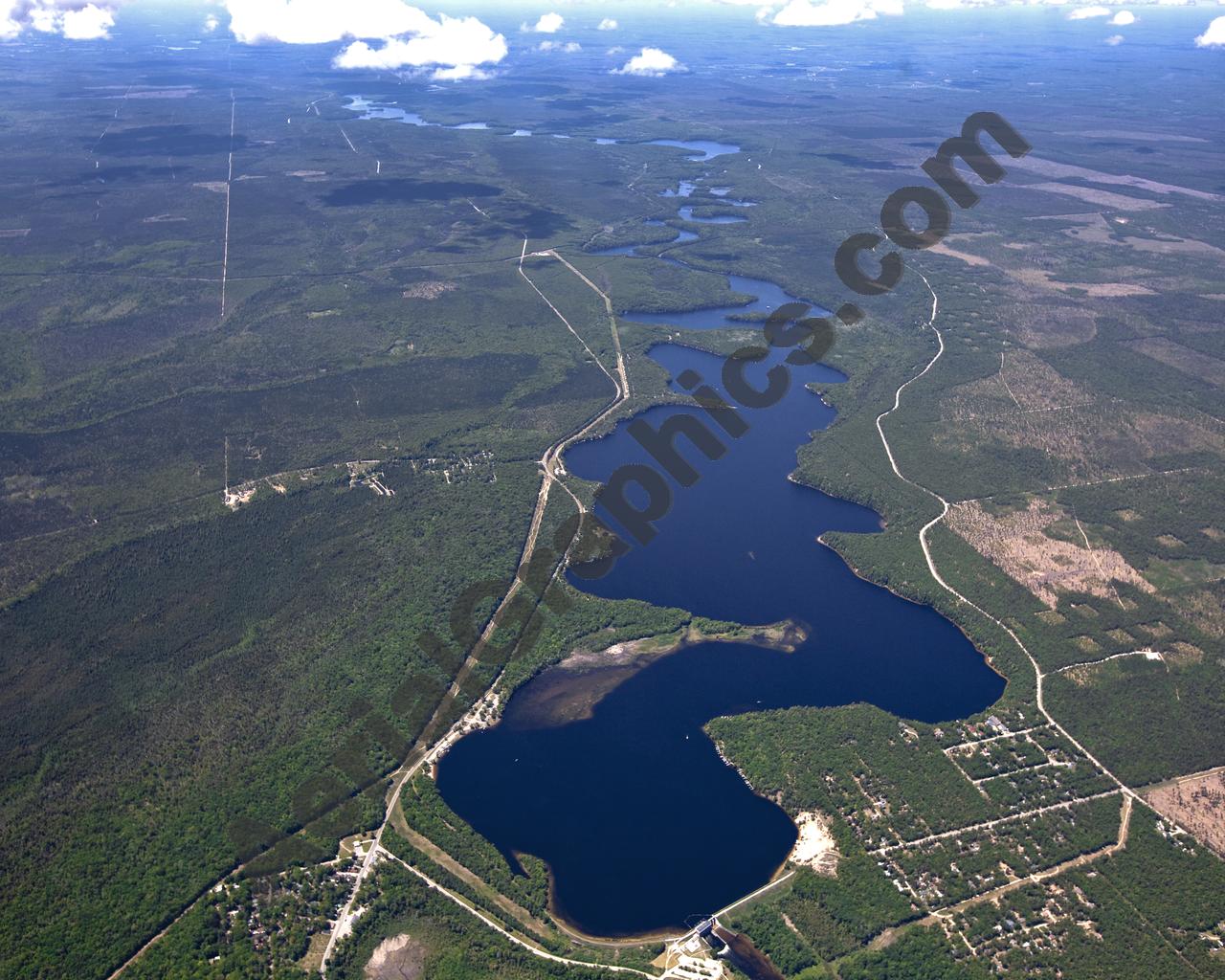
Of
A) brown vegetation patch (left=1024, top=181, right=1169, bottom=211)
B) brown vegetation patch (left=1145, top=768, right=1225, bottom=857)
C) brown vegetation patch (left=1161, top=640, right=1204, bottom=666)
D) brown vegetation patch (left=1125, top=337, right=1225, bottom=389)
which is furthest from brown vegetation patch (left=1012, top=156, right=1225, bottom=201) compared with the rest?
brown vegetation patch (left=1145, top=768, right=1225, bottom=857)

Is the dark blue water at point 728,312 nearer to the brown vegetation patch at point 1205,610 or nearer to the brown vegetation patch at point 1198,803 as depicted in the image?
the brown vegetation patch at point 1205,610

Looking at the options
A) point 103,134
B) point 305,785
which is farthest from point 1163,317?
point 103,134

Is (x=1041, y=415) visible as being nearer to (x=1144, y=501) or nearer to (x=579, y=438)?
(x=1144, y=501)

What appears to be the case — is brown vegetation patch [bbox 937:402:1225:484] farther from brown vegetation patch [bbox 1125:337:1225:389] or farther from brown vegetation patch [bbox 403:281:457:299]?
brown vegetation patch [bbox 403:281:457:299]

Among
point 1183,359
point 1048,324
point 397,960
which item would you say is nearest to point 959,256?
point 1048,324

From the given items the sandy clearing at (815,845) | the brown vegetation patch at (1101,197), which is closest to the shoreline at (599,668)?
the sandy clearing at (815,845)
